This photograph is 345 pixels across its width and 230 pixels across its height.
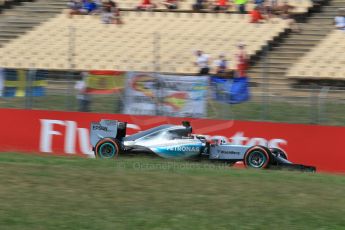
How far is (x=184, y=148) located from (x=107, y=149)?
5.06 ft

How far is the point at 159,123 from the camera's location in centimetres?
1617

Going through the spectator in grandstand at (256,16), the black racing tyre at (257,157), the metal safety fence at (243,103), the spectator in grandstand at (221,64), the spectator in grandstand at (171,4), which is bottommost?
the black racing tyre at (257,157)

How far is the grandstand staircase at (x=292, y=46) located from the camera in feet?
62.6

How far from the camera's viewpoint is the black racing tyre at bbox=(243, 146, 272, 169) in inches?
523

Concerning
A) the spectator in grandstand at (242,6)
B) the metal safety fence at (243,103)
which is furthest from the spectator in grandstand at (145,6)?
the metal safety fence at (243,103)

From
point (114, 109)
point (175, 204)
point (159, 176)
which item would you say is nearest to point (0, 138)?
point (114, 109)

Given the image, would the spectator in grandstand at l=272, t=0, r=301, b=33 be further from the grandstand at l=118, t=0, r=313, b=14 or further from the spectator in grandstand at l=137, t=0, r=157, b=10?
the spectator in grandstand at l=137, t=0, r=157, b=10

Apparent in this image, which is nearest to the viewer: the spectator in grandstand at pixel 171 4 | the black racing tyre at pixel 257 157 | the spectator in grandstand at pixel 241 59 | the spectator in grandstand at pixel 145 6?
the black racing tyre at pixel 257 157

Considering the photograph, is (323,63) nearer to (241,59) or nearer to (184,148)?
(241,59)

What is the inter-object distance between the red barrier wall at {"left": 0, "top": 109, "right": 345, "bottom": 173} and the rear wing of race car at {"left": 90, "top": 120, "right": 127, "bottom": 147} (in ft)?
6.10

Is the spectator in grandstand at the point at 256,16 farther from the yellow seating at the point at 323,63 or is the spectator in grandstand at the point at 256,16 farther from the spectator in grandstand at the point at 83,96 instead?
the spectator in grandstand at the point at 83,96

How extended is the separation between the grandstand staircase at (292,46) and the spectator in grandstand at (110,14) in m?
5.78

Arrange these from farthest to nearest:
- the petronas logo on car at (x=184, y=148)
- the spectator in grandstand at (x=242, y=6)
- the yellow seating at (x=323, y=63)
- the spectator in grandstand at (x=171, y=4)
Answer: the spectator in grandstand at (x=171, y=4)
the spectator in grandstand at (x=242, y=6)
the yellow seating at (x=323, y=63)
the petronas logo on car at (x=184, y=148)

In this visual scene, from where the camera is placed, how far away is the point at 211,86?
615 inches
